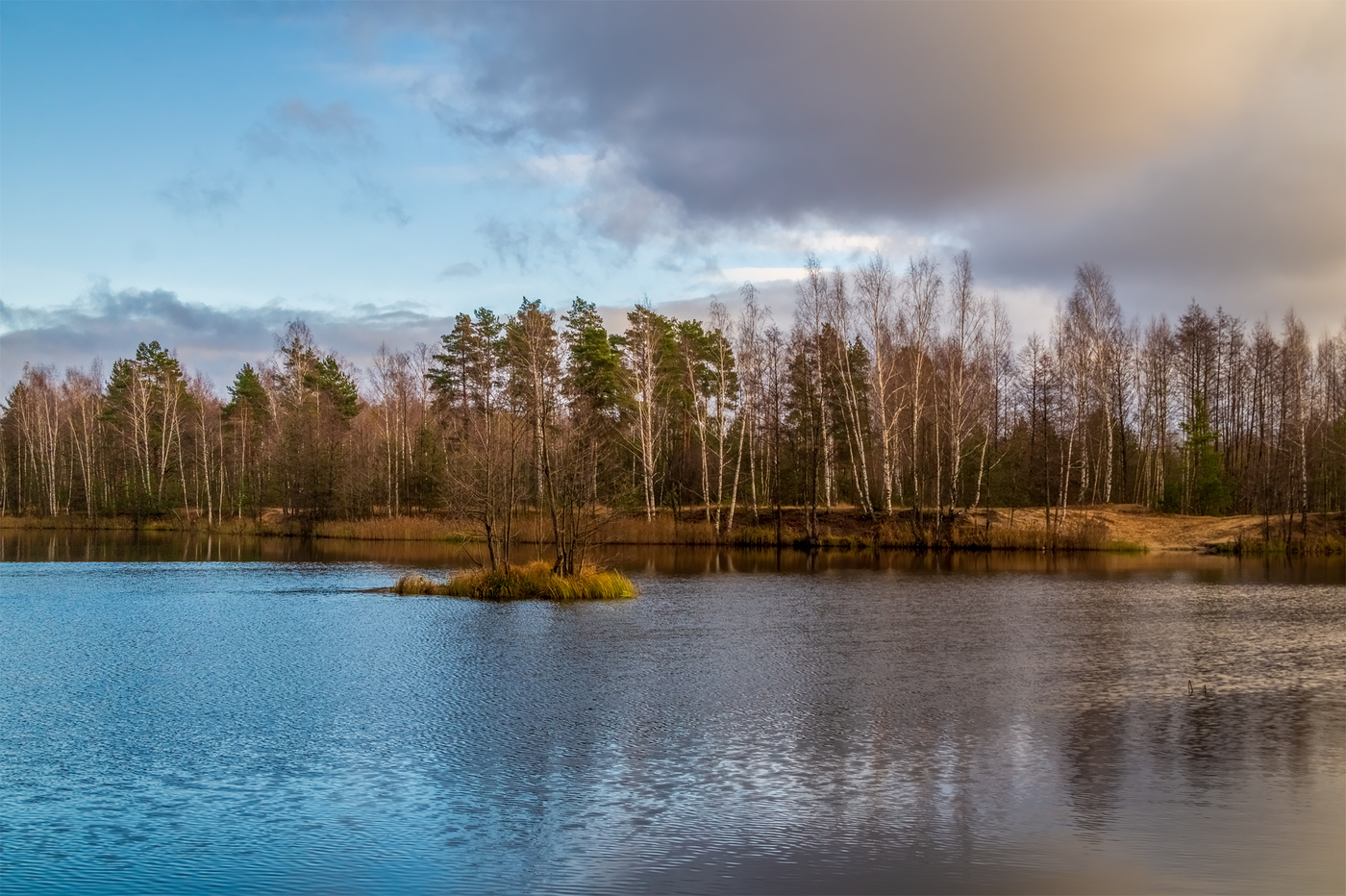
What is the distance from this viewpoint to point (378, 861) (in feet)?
28.8

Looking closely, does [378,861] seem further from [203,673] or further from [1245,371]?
[1245,371]

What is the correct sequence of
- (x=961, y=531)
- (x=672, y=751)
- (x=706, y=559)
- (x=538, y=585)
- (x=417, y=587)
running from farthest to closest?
(x=961, y=531) → (x=706, y=559) → (x=417, y=587) → (x=538, y=585) → (x=672, y=751)

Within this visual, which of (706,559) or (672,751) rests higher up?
(672,751)

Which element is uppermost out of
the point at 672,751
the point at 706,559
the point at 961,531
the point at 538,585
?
the point at 961,531

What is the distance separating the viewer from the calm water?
8742 mm

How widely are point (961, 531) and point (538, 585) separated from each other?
27846 mm

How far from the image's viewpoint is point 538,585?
28.1 m

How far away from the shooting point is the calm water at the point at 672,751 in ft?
28.7

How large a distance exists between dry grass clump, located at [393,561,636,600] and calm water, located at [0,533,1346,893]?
2.88 metres

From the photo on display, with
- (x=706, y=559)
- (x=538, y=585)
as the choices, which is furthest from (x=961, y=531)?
(x=538, y=585)

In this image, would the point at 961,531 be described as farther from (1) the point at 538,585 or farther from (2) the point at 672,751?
(2) the point at 672,751

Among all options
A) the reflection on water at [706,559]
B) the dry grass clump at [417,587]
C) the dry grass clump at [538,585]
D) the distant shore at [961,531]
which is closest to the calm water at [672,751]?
the dry grass clump at [538,585]

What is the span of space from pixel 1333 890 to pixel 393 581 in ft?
95.6

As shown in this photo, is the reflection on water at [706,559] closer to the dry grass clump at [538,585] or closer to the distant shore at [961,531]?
the distant shore at [961,531]
